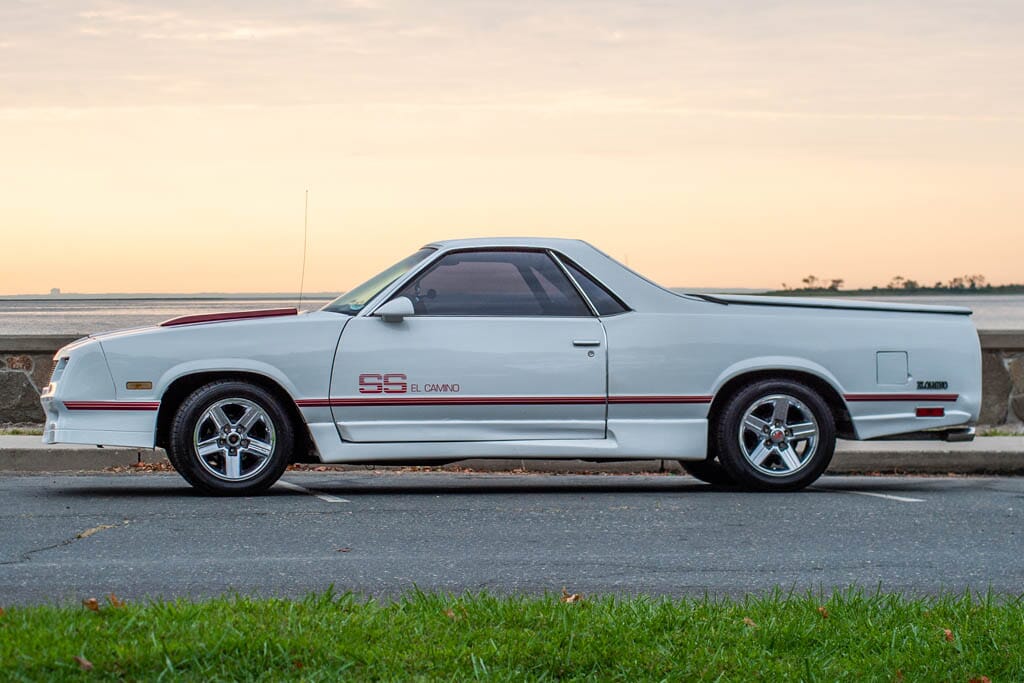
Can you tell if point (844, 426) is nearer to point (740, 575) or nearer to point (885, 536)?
point (885, 536)

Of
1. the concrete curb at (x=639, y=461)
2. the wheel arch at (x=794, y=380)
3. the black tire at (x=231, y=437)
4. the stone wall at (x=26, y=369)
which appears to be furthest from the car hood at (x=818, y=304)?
the stone wall at (x=26, y=369)

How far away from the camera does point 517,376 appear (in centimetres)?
912

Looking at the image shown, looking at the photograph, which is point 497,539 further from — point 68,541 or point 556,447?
point 68,541

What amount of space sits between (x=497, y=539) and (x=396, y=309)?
1.96 meters

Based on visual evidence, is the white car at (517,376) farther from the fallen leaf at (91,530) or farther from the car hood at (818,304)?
the fallen leaf at (91,530)

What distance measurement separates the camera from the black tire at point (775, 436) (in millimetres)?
9375

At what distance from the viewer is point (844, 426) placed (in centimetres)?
969

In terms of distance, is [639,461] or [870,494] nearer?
[870,494]

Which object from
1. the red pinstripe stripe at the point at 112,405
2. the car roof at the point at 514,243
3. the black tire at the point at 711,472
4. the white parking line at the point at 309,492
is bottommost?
the white parking line at the point at 309,492

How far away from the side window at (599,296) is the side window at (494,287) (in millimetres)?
67

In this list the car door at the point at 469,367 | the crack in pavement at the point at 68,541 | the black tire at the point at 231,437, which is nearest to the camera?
the crack in pavement at the point at 68,541

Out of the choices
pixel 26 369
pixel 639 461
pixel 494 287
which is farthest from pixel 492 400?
pixel 26 369

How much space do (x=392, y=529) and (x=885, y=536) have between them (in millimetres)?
2801

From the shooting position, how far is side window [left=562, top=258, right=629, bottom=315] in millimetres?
9344
